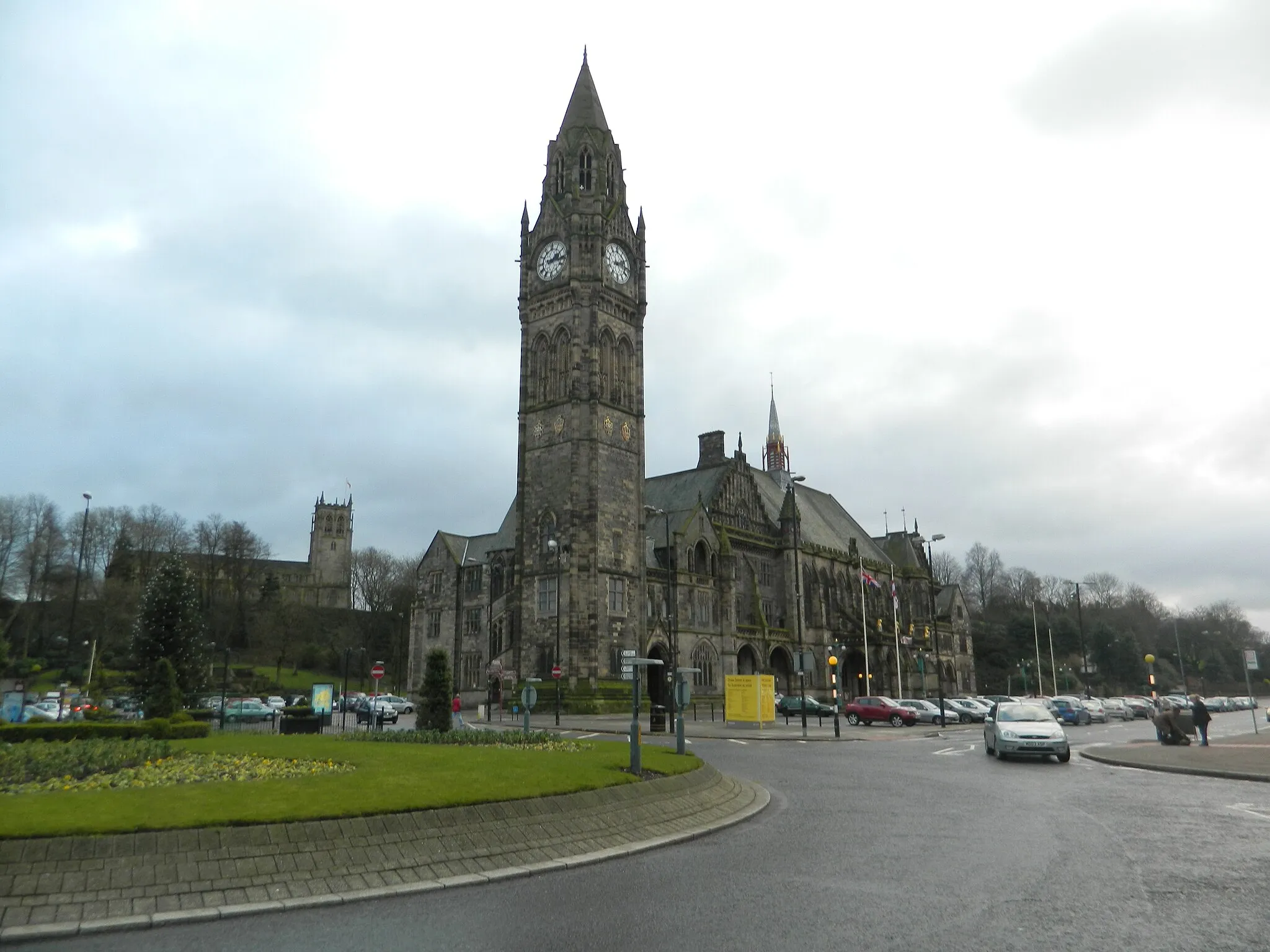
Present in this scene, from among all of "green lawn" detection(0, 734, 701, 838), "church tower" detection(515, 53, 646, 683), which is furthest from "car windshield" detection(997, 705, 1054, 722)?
"church tower" detection(515, 53, 646, 683)

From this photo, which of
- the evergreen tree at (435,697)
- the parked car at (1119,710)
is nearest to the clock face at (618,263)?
the evergreen tree at (435,697)

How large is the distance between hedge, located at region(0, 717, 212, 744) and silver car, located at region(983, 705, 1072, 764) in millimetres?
21661

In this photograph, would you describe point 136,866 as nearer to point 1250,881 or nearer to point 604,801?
point 604,801

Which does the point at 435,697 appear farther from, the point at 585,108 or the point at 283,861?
the point at 585,108

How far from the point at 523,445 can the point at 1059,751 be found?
134 ft

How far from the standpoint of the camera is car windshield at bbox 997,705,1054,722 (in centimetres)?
2706

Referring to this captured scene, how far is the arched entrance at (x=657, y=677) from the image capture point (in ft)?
192

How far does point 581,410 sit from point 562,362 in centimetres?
405

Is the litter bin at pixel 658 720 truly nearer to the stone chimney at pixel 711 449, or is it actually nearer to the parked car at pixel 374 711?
the parked car at pixel 374 711

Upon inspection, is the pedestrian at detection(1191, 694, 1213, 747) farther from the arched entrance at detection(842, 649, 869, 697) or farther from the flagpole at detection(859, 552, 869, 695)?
the arched entrance at detection(842, 649, 869, 697)

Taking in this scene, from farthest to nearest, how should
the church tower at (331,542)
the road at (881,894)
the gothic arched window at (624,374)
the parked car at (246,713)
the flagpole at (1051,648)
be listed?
the church tower at (331,542), the flagpole at (1051,648), the gothic arched window at (624,374), the parked car at (246,713), the road at (881,894)

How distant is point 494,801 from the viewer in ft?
39.8

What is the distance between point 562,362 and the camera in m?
60.0

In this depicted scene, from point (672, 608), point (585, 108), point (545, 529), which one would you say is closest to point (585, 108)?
point (585, 108)
